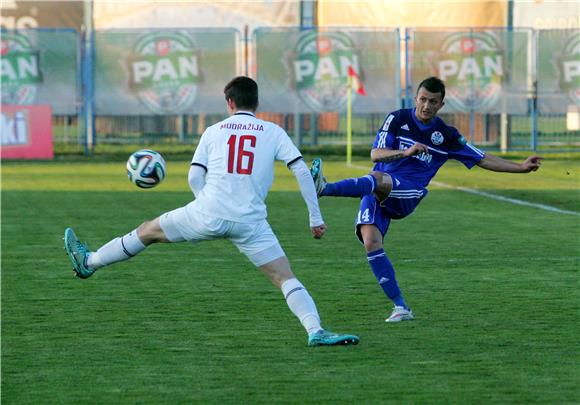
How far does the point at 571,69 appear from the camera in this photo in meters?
33.4

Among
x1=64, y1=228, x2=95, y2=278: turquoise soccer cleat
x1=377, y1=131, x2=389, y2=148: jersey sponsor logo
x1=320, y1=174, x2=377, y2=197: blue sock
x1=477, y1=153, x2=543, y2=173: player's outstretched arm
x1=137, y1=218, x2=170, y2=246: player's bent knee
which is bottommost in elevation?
x1=64, y1=228, x2=95, y2=278: turquoise soccer cleat

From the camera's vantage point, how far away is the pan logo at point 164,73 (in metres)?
32.1

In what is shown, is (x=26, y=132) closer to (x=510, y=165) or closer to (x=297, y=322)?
(x=510, y=165)

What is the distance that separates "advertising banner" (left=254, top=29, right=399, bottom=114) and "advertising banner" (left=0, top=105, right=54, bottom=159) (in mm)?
5285

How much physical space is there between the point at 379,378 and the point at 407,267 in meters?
5.32

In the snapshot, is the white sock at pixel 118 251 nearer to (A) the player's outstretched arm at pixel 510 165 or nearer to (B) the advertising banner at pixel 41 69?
(A) the player's outstretched arm at pixel 510 165

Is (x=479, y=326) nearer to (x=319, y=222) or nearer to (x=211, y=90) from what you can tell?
(x=319, y=222)

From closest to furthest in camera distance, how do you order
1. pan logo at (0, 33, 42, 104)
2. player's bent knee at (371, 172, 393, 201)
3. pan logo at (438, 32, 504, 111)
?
player's bent knee at (371, 172, 393, 201), pan logo at (0, 33, 42, 104), pan logo at (438, 32, 504, 111)

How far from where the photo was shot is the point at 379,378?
7.27m

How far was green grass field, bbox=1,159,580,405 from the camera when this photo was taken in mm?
7055

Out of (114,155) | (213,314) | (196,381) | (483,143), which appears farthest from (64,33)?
(196,381)

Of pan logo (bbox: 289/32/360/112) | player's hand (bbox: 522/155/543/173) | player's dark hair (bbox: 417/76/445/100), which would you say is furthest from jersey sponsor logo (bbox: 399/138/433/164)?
pan logo (bbox: 289/32/360/112)

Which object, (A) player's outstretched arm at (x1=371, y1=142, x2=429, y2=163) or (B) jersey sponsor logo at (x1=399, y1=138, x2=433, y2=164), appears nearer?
(A) player's outstretched arm at (x1=371, y1=142, x2=429, y2=163)

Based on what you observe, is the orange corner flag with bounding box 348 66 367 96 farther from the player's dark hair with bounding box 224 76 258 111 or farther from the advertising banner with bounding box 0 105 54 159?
the player's dark hair with bounding box 224 76 258 111
